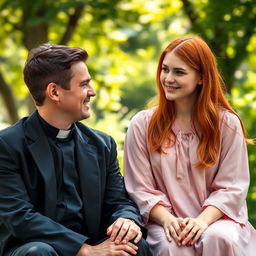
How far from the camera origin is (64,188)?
13.7 feet

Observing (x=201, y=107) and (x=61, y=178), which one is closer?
(x=61, y=178)

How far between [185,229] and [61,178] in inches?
32.2

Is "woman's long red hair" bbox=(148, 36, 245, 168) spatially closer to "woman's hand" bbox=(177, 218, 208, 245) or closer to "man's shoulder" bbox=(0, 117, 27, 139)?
"woman's hand" bbox=(177, 218, 208, 245)

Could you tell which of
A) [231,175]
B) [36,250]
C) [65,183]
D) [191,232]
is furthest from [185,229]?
[36,250]

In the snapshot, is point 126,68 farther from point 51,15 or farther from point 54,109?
point 54,109

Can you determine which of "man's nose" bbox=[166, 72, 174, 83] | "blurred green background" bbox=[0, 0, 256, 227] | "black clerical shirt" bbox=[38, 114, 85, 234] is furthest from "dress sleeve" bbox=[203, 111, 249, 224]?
"blurred green background" bbox=[0, 0, 256, 227]

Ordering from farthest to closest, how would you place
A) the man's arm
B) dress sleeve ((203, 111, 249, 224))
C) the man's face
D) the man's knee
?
1. dress sleeve ((203, 111, 249, 224))
2. the man's face
3. the man's arm
4. the man's knee

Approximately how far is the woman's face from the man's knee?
1.26 meters

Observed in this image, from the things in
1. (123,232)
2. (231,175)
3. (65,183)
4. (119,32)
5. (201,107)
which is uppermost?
(119,32)

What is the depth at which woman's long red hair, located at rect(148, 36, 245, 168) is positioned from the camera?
14.2ft

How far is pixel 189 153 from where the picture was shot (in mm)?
4383

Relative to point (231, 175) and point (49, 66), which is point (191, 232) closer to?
point (231, 175)

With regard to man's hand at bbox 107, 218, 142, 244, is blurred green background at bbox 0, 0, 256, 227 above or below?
above

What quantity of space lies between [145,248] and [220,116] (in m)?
1.01
